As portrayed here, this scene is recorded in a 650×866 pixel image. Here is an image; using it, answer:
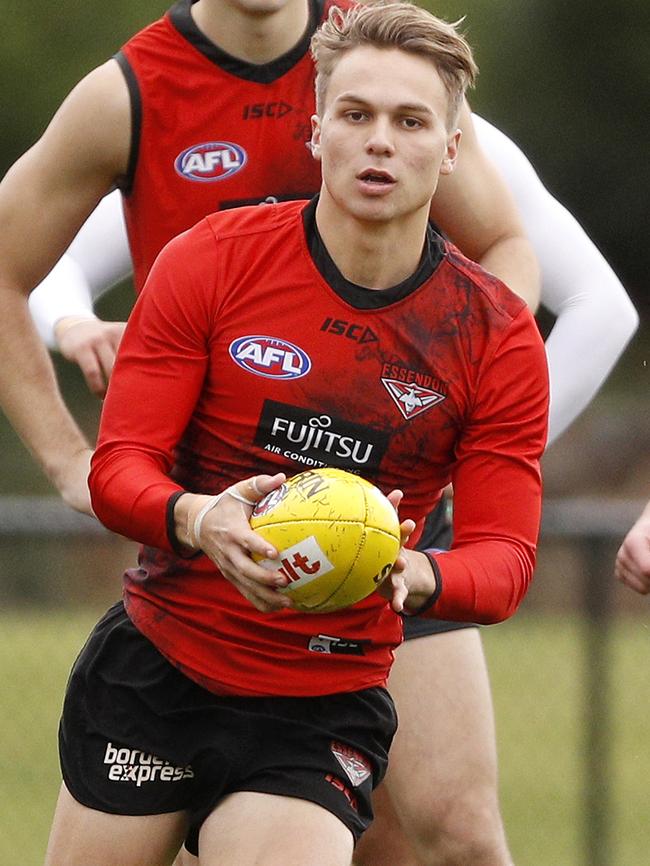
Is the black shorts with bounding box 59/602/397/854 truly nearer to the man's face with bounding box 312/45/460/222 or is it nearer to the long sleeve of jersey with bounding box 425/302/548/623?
the long sleeve of jersey with bounding box 425/302/548/623

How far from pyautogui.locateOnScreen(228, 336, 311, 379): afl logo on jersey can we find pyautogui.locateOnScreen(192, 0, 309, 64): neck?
972 mm

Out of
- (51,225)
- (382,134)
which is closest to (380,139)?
(382,134)

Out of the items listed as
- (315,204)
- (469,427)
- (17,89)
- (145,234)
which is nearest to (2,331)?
(145,234)

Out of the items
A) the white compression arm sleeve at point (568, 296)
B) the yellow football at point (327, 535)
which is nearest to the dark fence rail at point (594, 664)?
the white compression arm sleeve at point (568, 296)

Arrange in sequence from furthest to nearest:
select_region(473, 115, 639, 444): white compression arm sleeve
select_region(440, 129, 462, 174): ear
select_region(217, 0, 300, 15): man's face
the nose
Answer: select_region(473, 115, 639, 444): white compression arm sleeve → select_region(217, 0, 300, 15): man's face → select_region(440, 129, 462, 174): ear → the nose

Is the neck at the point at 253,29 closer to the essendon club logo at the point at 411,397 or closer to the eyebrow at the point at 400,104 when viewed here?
the eyebrow at the point at 400,104

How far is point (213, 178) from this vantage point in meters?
4.74

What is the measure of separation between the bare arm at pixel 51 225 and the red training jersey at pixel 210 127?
0.27 ft

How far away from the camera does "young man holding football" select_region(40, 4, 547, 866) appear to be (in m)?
4.06

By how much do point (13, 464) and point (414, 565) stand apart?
1789cm

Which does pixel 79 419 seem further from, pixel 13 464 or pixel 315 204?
pixel 315 204

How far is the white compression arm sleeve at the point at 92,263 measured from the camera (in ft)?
17.5

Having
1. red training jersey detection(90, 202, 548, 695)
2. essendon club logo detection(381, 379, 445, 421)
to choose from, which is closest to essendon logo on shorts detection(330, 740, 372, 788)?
red training jersey detection(90, 202, 548, 695)

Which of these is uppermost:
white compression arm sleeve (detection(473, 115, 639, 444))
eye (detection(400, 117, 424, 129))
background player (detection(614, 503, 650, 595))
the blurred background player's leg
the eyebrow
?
the eyebrow
